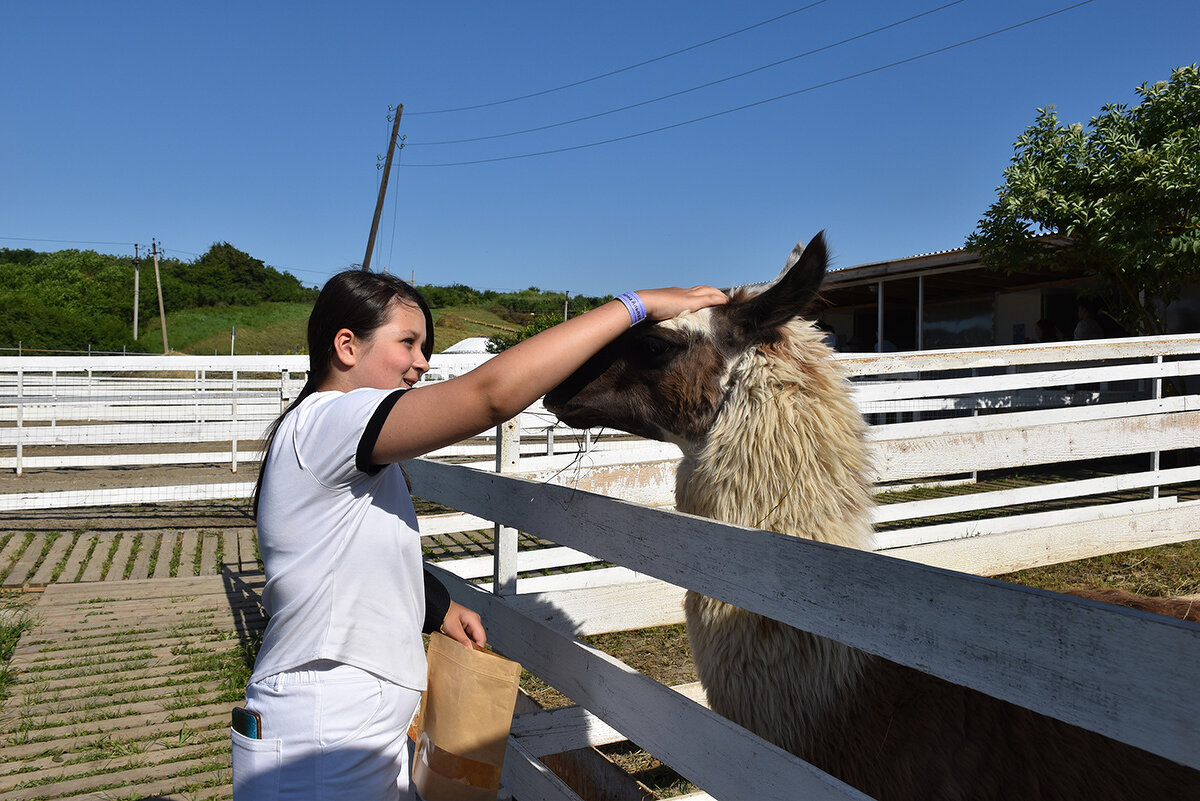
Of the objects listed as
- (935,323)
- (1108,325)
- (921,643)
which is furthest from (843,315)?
(921,643)

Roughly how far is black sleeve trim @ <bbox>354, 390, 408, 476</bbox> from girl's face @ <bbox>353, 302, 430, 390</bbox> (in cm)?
38

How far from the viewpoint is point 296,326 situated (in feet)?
202

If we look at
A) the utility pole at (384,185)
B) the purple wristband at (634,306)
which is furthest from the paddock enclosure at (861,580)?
the utility pole at (384,185)

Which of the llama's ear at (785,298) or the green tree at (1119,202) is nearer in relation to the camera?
the llama's ear at (785,298)

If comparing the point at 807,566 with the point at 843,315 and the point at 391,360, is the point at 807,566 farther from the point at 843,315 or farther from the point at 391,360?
the point at 843,315

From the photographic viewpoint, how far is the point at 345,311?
5.85 ft

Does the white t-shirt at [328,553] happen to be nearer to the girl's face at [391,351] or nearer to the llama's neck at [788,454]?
the girl's face at [391,351]

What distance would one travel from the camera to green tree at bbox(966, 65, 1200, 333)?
33.0ft

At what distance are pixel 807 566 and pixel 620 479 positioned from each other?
2.40 metres

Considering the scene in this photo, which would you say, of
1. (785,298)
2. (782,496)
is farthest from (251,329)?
(782,496)

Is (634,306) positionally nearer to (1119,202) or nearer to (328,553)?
(328,553)

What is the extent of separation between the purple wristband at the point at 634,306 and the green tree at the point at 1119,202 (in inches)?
441

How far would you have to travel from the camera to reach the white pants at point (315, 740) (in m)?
1.51

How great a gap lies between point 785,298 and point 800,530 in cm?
67
